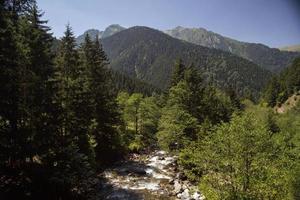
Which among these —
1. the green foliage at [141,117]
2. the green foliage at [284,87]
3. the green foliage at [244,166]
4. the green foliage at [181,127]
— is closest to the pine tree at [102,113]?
the green foliage at [181,127]

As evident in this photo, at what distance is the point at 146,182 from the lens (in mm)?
35656

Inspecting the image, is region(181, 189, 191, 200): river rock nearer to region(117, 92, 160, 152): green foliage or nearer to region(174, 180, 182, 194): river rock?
region(174, 180, 182, 194): river rock

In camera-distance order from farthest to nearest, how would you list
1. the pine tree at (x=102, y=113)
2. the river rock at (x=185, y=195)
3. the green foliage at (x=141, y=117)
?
the green foliage at (x=141, y=117), the pine tree at (x=102, y=113), the river rock at (x=185, y=195)

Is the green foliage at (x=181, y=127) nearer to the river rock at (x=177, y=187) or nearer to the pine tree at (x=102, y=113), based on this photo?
the river rock at (x=177, y=187)

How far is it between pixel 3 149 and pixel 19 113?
2799 millimetres

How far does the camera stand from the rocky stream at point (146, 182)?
3052 cm

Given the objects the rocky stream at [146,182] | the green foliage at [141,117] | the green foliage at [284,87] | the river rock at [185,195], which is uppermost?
the green foliage at [284,87]

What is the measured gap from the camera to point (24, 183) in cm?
2214

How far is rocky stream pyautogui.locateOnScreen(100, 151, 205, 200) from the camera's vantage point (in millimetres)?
30516

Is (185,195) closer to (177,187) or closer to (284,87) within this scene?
(177,187)

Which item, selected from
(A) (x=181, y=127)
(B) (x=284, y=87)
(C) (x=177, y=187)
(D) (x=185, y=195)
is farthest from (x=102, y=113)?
(B) (x=284, y=87)

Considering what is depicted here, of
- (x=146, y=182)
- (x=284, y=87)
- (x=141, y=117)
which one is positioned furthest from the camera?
(x=284, y=87)

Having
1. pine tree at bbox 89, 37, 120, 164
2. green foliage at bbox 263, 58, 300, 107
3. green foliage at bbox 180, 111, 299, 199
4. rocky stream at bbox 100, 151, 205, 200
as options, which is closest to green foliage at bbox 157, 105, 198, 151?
rocky stream at bbox 100, 151, 205, 200

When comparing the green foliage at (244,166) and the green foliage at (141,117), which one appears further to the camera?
the green foliage at (141,117)
